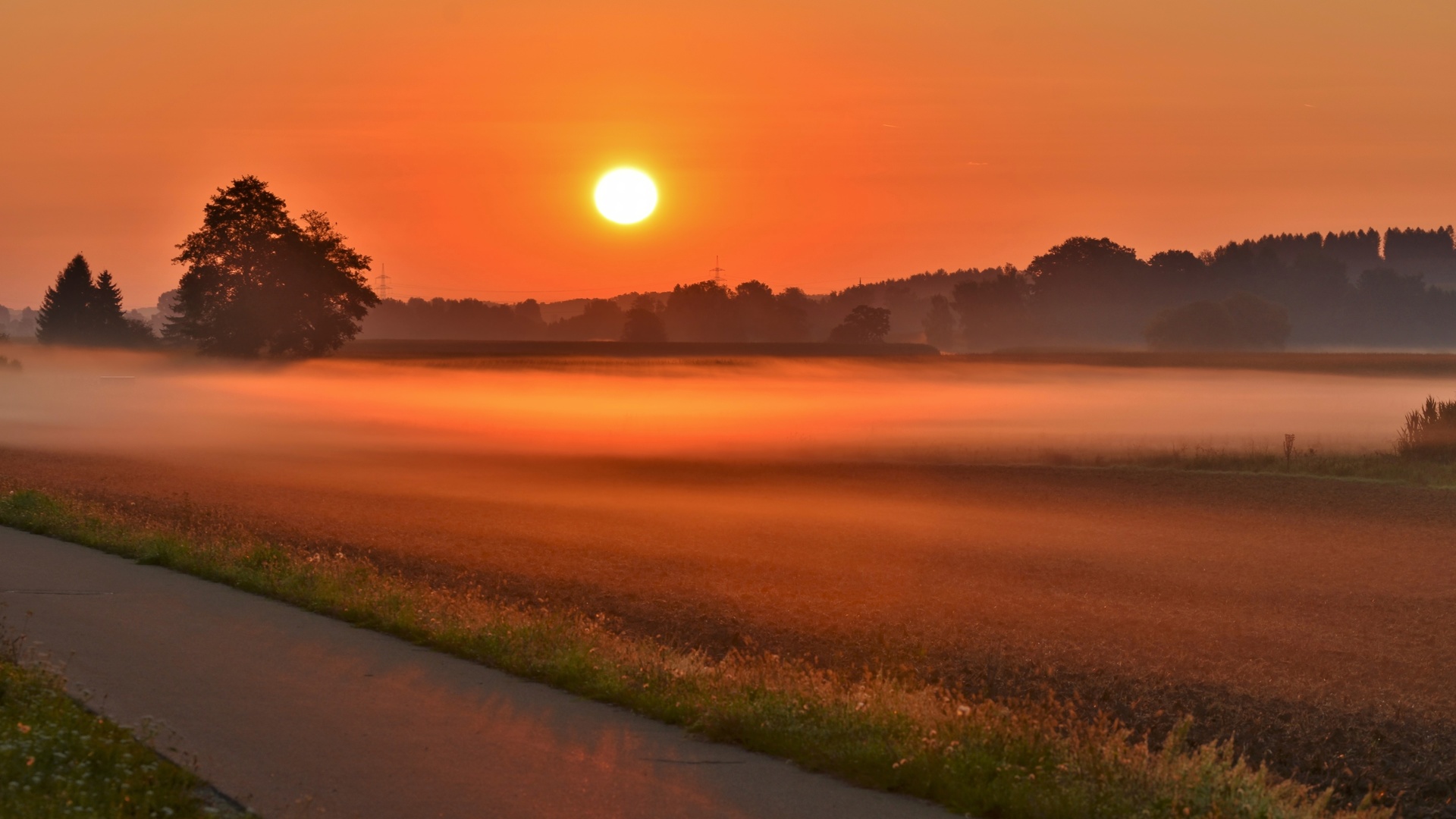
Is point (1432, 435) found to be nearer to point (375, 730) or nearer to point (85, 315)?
point (375, 730)

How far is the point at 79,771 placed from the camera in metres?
8.62

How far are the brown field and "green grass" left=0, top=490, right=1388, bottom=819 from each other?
1487 mm

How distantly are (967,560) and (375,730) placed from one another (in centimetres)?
1468

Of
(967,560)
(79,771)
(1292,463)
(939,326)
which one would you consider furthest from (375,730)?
(939,326)

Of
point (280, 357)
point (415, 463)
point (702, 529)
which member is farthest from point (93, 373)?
point (702, 529)

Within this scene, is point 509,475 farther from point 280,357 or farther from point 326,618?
point 280,357

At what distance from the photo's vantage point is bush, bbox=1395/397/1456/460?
40375 millimetres

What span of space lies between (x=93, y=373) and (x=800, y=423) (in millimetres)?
62453

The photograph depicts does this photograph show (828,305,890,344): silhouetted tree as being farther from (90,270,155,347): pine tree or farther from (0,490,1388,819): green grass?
(0,490,1388,819): green grass

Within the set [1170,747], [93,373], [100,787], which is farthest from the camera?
[93,373]

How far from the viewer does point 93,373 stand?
9662cm

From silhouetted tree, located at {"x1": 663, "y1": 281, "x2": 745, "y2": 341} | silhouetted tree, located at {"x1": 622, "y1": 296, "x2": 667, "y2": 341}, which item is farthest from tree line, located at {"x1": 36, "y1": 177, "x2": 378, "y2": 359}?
silhouetted tree, located at {"x1": 663, "y1": 281, "x2": 745, "y2": 341}

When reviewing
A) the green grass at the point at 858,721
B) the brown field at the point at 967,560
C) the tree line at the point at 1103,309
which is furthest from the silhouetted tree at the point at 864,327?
the green grass at the point at 858,721

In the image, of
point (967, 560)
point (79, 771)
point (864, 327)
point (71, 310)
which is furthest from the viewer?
point (864, 327)
